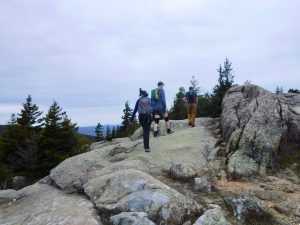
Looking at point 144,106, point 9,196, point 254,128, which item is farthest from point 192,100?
point 9,196

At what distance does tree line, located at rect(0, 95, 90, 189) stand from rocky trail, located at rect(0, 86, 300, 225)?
22.7 meters

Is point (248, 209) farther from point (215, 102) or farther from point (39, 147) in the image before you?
point (39, 147)

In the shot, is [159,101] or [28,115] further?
[28,115]

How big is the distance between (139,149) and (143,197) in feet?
21.1

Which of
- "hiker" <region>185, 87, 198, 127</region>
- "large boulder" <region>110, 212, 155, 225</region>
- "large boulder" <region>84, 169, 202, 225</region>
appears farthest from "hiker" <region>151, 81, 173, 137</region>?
"large boulder" <region>110, 212, 155, 225</region>

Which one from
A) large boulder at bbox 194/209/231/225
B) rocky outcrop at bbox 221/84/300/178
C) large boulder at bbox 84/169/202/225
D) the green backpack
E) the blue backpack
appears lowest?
large boulder at bbox 194/209/231/225

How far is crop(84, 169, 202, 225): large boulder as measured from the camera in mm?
11992

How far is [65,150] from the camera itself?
43062mm

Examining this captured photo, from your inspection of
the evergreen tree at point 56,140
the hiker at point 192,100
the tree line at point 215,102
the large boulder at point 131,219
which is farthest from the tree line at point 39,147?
the large boulder at point 131,219

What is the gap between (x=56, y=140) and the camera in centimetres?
4291

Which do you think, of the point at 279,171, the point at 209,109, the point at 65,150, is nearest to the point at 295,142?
the point at 279,171

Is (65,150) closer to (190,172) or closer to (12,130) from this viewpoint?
(12,130)

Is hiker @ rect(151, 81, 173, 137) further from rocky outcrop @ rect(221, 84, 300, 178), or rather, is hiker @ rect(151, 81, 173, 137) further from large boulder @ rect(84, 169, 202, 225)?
large boulder @ rect(84, 169, 202, 225)

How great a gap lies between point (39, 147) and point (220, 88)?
71.6 feet
